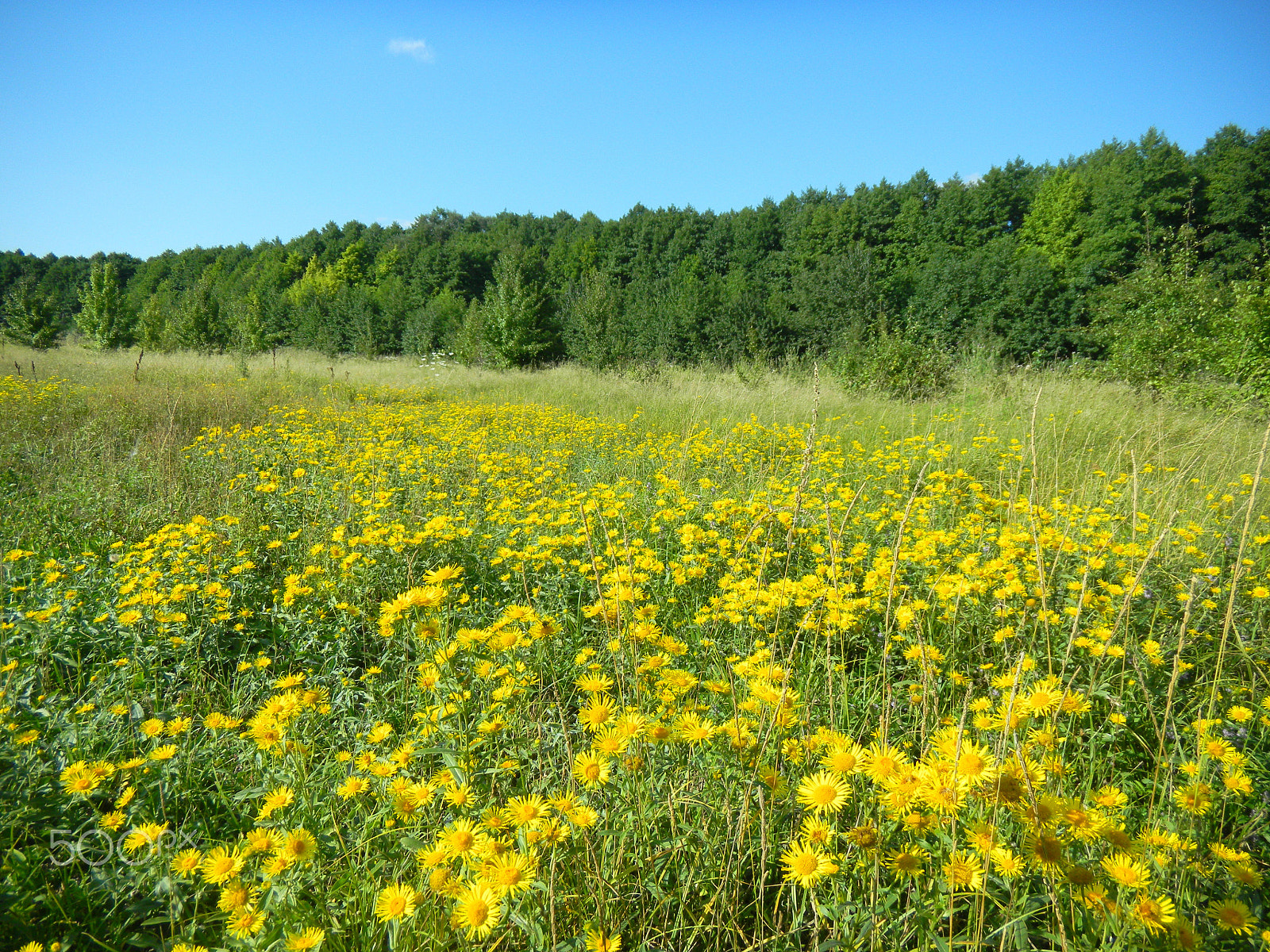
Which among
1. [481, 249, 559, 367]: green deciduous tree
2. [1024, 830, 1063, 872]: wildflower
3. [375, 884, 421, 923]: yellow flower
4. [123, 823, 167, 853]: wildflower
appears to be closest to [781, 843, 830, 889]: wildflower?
[1024, 830, 1063, 872]: wildflower

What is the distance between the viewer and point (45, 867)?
121cm

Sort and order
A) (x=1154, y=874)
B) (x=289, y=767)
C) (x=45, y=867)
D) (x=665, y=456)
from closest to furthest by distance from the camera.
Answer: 1. (x=1154, y=874)
2. (x=45, y=867)
3. (x=289, y=767)
4. (x=665, y=456)

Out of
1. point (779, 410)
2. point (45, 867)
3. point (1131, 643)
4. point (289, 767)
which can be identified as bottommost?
point (45, 867)

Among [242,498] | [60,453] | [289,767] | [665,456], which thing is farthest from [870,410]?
[60,453]

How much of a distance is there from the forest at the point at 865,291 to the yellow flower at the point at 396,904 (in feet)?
31.6

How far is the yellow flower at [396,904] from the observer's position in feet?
2.89

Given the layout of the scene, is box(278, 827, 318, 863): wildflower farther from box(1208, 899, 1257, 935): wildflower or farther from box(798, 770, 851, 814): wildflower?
box(1208, 899, 1257, 935): wildflower

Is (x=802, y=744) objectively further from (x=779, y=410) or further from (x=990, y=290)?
(x=990, y=290)

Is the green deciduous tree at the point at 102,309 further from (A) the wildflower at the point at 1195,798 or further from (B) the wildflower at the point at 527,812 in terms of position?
(A) the wildflower at the point at 1195,798

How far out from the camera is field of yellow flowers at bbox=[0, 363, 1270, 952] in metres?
0.90

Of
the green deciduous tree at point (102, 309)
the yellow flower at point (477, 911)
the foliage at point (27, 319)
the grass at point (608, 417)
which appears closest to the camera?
the yellow flower at point (477, 911)

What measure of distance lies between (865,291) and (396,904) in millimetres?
23354

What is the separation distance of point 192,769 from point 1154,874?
2.13m

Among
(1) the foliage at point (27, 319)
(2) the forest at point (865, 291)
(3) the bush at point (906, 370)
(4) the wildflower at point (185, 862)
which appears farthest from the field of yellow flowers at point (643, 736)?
(1) the foliage at point (27, 319)
